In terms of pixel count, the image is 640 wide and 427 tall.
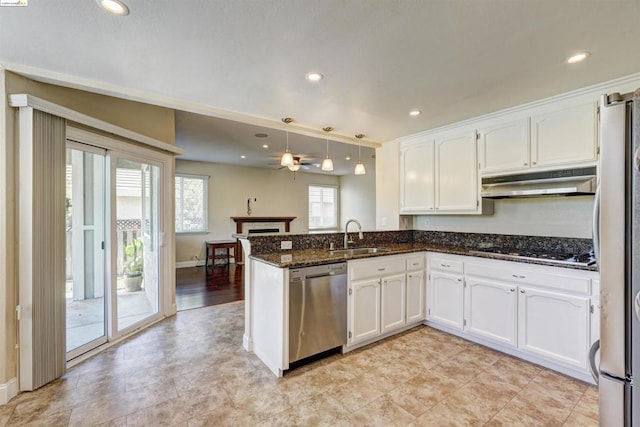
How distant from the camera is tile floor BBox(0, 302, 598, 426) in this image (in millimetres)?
1869

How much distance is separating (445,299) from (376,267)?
0.96m

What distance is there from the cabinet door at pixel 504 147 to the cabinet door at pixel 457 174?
0.36 feet

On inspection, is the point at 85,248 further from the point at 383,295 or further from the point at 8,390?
the point at 383,295

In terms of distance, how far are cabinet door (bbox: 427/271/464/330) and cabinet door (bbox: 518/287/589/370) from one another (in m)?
0.56

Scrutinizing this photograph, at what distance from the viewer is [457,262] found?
3066 millimetres

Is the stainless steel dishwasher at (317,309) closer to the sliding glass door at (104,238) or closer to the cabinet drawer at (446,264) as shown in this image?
the cabinet drawer at (446,264)

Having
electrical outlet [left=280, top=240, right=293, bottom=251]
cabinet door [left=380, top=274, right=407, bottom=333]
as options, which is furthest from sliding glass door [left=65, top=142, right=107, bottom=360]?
cabinet door [left=380, top=274, right=407, bottom=333]

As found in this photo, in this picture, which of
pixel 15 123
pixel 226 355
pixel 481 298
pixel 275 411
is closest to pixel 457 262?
pixel 481 298

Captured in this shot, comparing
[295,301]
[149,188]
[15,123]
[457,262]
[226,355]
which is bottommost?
[226,355]

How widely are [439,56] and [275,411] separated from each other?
2649mm

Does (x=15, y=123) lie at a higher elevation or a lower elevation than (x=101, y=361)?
higher

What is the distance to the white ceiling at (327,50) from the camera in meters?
1.54

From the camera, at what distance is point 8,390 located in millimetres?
2041

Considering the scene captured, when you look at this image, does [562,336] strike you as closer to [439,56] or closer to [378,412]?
[378,412]
